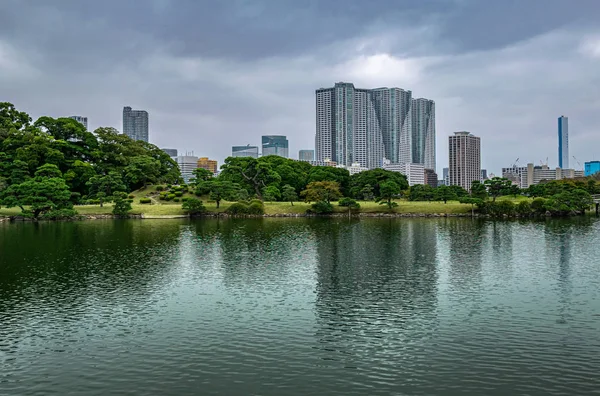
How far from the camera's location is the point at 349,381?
14719 mm

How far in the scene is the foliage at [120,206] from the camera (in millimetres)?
80312

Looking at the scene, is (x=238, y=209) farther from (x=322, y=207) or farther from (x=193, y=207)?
(x=322, y=207)

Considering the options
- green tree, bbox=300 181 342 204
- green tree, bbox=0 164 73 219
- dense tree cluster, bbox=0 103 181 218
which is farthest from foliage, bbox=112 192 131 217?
green tree, bbox=300 181 342 204

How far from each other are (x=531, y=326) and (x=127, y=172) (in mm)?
87975

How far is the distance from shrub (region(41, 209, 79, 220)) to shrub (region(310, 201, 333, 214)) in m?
40.1

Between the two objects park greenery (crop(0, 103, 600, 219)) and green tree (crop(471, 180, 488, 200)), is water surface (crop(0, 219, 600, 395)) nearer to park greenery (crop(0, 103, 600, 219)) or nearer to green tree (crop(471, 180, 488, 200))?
park greenery (crop(0, 103, 600, 219))

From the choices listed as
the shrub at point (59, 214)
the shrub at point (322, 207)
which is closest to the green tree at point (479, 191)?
the shrub at point (322, 207)

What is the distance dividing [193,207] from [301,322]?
216ft

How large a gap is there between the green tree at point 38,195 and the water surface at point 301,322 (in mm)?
38541

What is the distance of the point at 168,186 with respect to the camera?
101 meters

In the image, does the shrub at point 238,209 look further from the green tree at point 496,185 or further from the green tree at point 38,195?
the green tree at point 496,185

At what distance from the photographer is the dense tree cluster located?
76.9 metres

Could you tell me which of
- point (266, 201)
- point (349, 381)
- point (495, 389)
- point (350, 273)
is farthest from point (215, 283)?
point (266, 201)

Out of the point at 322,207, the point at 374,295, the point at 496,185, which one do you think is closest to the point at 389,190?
the point at 322,207
